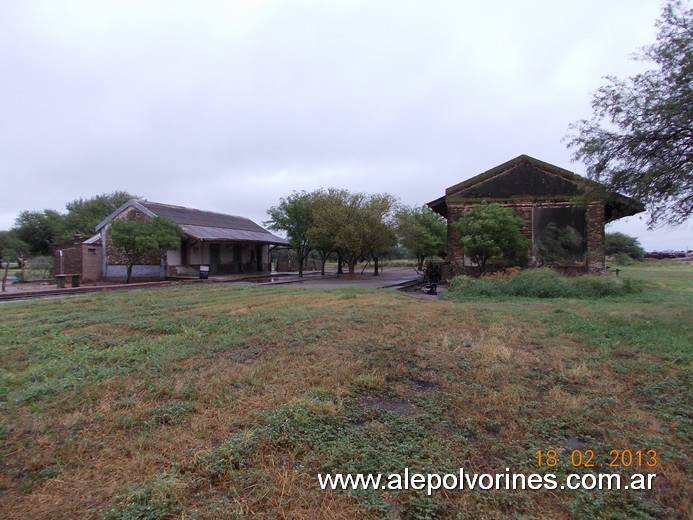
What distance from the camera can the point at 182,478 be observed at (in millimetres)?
2510

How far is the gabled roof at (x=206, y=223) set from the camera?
25266 millimetres

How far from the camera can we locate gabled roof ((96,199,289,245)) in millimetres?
25266

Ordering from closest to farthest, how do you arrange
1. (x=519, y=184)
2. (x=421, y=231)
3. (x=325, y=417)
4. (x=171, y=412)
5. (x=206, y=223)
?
(x=325, y=417), (x=171, y=412), (x=519, y=184), (x=421, y=231), (x=206, y=223)

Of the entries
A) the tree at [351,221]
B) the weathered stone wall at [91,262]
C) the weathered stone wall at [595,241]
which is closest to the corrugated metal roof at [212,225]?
the weathered stone wall at [91,262]

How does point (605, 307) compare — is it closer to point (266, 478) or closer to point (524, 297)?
point (524, 297)

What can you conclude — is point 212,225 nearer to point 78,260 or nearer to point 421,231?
point 78,260

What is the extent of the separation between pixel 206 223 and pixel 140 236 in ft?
30.8

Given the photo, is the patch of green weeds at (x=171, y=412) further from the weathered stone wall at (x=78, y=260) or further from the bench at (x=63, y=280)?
the weathered stone wall at (x=78, y=260)

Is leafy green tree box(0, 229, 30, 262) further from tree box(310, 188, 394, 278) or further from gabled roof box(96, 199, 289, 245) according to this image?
tree box(310, 188, 394, 278)

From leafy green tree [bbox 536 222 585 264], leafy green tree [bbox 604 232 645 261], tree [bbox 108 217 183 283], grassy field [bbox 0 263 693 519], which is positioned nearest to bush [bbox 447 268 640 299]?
leafy green tree [bbox 536 222 585 264]

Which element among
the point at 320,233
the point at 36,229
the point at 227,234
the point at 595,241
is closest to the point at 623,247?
the point at 595,241

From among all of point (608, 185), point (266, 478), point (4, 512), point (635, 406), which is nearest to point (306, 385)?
point (266, 478)

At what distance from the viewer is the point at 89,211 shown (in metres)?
41.8

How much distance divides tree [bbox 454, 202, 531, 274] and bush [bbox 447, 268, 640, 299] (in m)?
2.35
